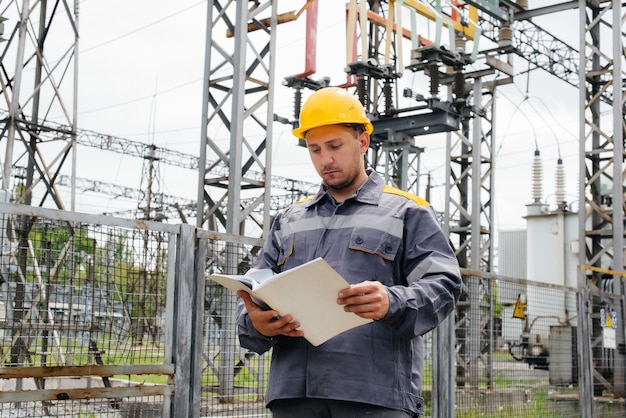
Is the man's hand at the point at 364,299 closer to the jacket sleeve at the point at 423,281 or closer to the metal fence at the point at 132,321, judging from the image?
the jacket sleeve at the point at 423,281

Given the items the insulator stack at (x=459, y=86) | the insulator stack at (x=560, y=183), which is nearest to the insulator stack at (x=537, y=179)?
the insulator stack at (x=560, y=183)

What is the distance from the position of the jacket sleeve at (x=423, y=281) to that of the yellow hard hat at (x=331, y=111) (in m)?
0.42

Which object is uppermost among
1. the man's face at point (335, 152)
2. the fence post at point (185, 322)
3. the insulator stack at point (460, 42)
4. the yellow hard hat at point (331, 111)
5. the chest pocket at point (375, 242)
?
the insulator stack at point (460, 42)

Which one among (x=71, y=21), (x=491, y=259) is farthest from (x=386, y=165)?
(x=71, y=21)

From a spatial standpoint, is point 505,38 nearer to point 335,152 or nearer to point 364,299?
point 335,152

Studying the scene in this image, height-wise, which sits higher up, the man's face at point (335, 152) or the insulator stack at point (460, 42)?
the insulator stack at point (460, 42)

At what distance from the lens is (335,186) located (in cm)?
298

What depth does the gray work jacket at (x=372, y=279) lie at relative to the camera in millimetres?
2723

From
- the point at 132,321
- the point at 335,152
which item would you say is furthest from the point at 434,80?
the point at 335,152

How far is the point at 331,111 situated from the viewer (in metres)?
2.92

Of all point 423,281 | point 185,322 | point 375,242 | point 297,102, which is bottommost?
point 185,322

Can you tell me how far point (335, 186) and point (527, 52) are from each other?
22842 millimetres

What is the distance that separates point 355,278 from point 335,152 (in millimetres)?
477

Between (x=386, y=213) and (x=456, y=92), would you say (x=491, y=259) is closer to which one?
(x=456, y=92)
